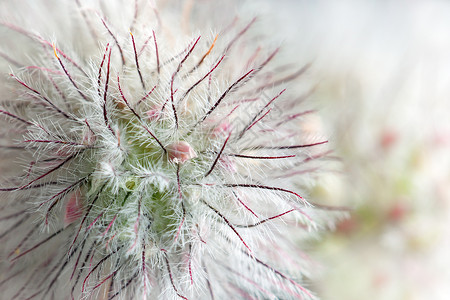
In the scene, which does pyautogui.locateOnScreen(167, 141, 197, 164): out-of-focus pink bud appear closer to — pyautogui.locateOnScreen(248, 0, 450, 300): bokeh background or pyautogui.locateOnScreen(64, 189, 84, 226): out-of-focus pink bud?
pyautogui.locateOnScreen(64, 189, 84, 226): out-of-focus pink bud

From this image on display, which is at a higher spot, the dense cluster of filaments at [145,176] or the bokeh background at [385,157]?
the bokeh background at [385,157]

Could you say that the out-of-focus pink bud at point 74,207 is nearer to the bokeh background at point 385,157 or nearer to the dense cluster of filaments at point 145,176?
the dense cluster of filaments at point 145,176

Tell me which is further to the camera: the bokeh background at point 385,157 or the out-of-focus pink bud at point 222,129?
the bokeh background at point 385,157

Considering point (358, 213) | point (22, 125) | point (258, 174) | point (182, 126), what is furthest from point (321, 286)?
point (22, 125)

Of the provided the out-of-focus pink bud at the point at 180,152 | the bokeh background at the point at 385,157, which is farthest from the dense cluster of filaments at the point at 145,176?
the bokeh background at the point at 385,157

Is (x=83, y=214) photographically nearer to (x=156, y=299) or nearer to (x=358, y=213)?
(x=156, y=299)

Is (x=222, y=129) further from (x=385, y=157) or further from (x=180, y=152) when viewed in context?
(x=385, y=157)

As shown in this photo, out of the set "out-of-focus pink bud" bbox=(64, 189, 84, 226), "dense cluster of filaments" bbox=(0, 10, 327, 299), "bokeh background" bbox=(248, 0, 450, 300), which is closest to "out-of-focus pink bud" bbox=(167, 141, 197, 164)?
"dense cluster of filaments" bbox=(0, 10, 327, 299)
